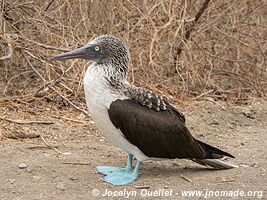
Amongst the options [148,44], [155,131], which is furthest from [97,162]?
[148,44]

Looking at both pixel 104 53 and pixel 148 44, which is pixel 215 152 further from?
pixel 148 44

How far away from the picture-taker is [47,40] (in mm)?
7148

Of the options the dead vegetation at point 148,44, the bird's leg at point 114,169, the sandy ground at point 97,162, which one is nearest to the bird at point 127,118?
the bird's leg at point 114,169

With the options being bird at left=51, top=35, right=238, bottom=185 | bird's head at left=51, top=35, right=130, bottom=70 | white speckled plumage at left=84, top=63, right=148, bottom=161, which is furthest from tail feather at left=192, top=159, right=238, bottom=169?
bird's head at left=51, top=35, right=130, bottom=70

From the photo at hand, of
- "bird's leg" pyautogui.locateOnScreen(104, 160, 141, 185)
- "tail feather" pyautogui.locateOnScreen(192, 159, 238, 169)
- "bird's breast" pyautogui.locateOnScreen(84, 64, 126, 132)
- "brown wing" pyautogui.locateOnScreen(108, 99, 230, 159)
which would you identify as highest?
"bird's breast" pyautogui.locateOnScreen(84, 64, 126, 132)

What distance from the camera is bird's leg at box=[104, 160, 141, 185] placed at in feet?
15.6

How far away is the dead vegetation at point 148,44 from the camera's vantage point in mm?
6969

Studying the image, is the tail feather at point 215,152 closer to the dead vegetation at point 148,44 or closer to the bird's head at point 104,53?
the bird's head at point 104,53

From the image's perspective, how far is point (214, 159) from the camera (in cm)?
508

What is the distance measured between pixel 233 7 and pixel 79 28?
7.27 ft

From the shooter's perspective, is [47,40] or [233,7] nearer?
[47,40]

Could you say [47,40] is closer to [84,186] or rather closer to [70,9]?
[70,9]

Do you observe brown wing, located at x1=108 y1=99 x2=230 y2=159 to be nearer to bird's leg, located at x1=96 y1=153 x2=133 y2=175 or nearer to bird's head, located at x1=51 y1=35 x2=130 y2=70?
bird's leg, located at x1=96 y1=153 x2=133 y2=175

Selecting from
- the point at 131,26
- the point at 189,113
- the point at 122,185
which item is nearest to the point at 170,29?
the point at 131,26
